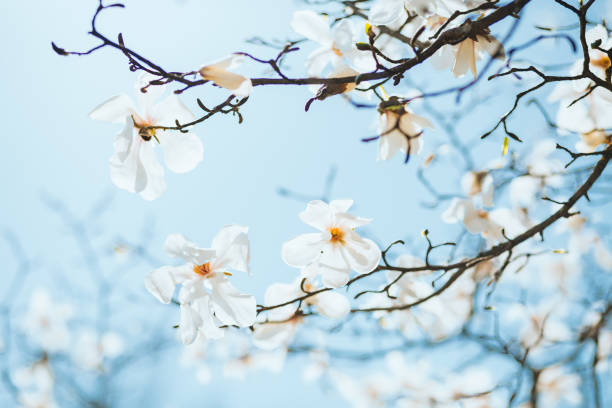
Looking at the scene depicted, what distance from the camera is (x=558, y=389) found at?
7.33 feet

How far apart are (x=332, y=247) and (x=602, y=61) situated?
58cm

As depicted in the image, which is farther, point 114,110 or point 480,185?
point 480,185

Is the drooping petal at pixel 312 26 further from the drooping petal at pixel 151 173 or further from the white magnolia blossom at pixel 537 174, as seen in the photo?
the white magnolia blossom at pixel 537 174

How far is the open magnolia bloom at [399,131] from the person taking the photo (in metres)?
0.68

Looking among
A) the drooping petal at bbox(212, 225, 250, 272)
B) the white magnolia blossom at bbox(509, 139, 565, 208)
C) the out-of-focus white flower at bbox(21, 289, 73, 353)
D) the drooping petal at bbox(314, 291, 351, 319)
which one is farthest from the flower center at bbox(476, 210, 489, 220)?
the out-of-focus white flower at bbox(21, 289, 73, 353)

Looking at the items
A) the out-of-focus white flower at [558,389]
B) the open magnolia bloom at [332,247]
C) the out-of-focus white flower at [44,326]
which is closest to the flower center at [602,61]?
the open magnolia bloom at [332,247]

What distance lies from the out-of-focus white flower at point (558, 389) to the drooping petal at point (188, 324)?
210 centimetres

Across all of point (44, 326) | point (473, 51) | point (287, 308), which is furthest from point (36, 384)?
point (473, 51)

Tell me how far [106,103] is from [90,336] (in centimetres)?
304

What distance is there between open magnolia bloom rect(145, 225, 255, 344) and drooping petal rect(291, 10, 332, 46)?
336 millimetres

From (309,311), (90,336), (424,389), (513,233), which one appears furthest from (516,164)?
(90,336)

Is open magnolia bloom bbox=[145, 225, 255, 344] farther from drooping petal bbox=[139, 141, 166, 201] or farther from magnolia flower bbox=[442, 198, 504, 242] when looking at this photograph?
magnolia flower bbox=[442, 198, 504, 242]

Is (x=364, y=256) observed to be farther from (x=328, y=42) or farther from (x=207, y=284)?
(x=328, y=42)

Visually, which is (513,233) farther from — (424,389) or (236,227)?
(424,389)
